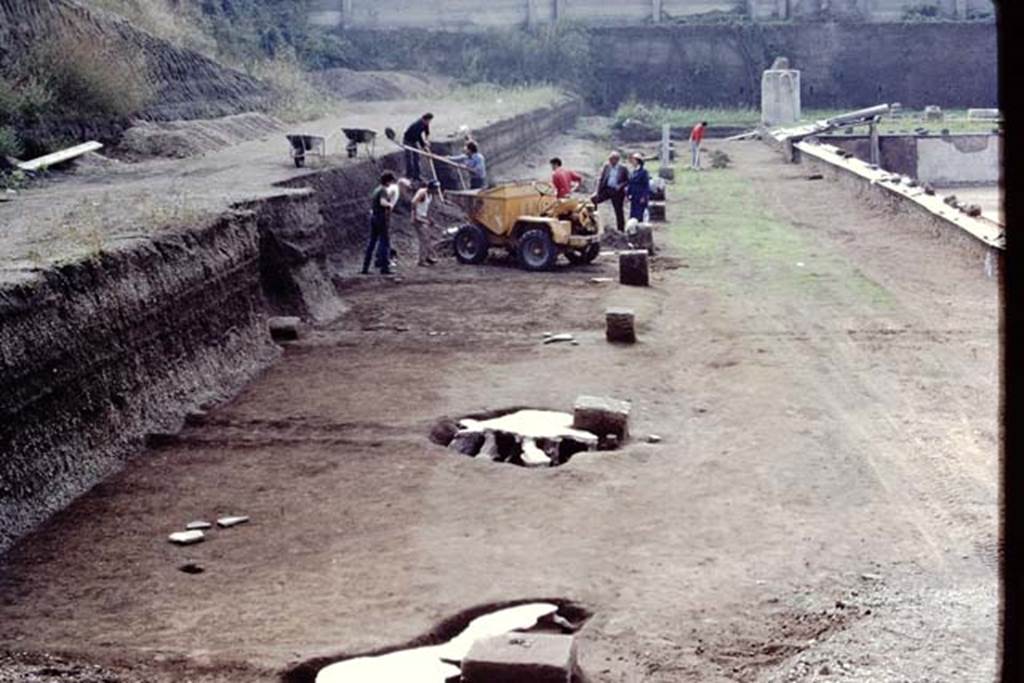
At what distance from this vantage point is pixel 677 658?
6.95 m

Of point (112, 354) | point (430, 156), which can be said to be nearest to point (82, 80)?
point (430, 156)

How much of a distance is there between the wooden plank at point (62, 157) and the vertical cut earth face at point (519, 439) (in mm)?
9470

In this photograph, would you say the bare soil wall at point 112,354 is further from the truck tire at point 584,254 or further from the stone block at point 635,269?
the truck tire at point 584,254

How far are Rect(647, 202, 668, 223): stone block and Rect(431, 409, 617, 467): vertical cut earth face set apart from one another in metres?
13.3

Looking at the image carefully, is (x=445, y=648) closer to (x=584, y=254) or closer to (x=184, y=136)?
(x=584, y=254)

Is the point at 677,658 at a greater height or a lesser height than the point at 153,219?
lesser

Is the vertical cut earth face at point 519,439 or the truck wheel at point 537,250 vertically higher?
the truck wheel at point 537,250

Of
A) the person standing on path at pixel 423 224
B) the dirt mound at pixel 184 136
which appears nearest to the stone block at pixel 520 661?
the person standing on path at pixel 423 224

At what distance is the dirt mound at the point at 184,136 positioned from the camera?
22.0m

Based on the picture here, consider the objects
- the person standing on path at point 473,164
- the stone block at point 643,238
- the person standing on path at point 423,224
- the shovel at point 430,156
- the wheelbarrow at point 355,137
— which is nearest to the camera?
the person standing on path at point 423,224

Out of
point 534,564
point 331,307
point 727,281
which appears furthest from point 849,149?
Answer: point 534,564

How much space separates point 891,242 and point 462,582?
1479cm

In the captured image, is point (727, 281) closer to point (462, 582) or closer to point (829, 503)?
point (829, 503)

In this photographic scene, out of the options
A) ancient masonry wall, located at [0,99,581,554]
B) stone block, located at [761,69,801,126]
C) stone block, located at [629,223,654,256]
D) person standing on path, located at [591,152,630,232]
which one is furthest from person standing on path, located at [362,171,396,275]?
stone block, located at [761,69,801,126]
